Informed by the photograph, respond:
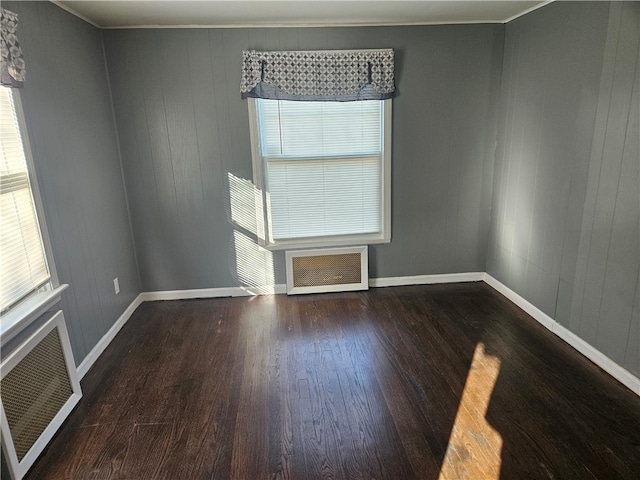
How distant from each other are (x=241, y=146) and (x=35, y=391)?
220cm

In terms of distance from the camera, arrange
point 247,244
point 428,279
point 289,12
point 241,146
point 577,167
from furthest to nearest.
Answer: point 428,279, point 247,244, point 241,146, point 289,12, point 577,167

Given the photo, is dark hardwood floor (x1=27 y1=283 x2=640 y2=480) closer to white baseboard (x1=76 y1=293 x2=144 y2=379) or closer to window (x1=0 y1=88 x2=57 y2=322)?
white baseboard (x1=76 y1=293 x2=144 y2=379)

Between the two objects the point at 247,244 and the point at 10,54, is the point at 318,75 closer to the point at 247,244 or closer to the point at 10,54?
the point at 247,244

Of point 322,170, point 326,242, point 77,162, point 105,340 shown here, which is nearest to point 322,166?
point 322,170

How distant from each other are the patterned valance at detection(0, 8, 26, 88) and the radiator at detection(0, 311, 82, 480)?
1148 mm

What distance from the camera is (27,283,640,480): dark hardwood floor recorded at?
1.79m

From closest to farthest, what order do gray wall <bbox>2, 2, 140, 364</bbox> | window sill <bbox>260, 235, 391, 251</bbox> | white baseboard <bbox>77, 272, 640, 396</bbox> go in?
gray wall <bbox>2, 2, 140, 364</bbox>
white baseboard <bbox>77, 272, 640, 396</bbox>
window sill <bbox>260, 235, 391, 251</bbox>

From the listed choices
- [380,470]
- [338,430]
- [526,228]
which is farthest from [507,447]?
[526,228]

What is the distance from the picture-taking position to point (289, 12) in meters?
2.81

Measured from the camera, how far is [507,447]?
72.5 inches

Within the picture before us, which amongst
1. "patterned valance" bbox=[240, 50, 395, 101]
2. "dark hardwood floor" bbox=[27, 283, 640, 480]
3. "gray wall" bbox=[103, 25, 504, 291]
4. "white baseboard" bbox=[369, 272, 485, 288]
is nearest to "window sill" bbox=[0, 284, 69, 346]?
"dark hardwood floor" bbox=[27, 283, 640, 480]

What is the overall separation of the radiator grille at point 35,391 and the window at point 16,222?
0.23 m

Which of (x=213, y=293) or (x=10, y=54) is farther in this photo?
(x=213, y=293)

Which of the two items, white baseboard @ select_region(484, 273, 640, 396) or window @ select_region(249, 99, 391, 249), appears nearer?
white baseboard @ select_region(484, 273, 640, 396)
